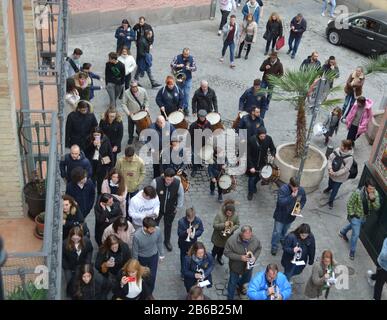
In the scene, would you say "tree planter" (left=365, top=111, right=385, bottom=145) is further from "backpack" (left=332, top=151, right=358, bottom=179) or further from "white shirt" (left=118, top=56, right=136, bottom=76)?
"white shirt" (left=118, top=56, right=136, bottom=76)

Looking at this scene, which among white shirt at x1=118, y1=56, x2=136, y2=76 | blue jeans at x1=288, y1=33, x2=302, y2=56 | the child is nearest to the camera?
the child

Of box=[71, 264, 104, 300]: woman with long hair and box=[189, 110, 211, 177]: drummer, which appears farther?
box=[189, 110, 211, 177]: drummer

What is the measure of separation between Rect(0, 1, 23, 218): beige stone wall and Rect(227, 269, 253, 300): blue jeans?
10.7 ft

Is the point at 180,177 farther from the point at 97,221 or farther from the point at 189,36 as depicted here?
the point at 189,36

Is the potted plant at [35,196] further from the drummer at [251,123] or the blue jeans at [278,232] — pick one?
the drummer at [251,123]

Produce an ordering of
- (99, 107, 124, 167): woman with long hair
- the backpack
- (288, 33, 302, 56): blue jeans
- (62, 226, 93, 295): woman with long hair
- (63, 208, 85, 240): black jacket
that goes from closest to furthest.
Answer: (62, 226, 93, 295): woman with long hair → (63, 208, 85, 240): black jacket → (99, 107, 124, 167): woman with long hair → the backpack → (288, 33, 302, 56): blue jeans

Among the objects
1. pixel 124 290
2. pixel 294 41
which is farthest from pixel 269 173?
pixel 294 41

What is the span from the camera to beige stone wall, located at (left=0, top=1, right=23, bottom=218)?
24.7ft

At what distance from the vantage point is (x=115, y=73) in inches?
564

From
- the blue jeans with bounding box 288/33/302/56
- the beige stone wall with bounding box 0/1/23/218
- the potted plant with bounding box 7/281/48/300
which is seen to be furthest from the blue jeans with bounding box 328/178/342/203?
the blue jeans with bounding box 288/33/302/56

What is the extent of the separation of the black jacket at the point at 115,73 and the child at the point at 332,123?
186 inches

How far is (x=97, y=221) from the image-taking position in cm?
991

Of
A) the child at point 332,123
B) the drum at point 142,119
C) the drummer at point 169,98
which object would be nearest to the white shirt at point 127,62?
the drummer at point 169,98
